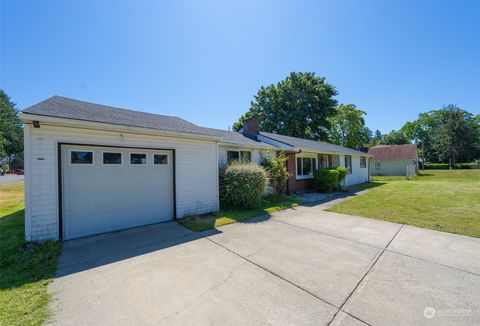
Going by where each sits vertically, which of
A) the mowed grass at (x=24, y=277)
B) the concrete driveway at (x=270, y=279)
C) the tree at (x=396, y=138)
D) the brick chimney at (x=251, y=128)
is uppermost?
the tree at (x=396, y=138)

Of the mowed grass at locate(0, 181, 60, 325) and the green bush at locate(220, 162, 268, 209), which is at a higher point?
the green bush at locate(220, 162, 268, 209)

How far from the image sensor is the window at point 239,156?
33.4ft

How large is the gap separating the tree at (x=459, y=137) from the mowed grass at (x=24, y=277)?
57.8 m

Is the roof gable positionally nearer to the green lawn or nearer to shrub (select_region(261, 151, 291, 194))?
shrub (select_region(261, 151, 291, 194))

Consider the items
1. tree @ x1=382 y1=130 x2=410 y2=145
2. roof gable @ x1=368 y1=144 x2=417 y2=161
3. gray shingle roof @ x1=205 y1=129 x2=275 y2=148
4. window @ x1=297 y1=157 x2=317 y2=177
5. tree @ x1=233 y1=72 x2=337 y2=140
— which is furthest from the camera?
tree @ x1=382 y1=130 x2=410 y2=145

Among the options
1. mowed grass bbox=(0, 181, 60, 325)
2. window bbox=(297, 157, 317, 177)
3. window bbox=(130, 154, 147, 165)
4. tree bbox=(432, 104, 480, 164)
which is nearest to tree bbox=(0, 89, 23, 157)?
window bbox=(130, 154, 147, 165)

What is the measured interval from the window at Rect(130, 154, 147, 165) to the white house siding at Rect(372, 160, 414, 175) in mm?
35924

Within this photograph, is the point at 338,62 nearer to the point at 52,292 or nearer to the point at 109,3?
the point at 109,3

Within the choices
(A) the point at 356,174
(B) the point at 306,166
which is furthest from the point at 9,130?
(A) the point at 356,174

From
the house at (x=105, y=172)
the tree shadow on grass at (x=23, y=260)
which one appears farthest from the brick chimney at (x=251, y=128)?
the tree shadow on grass at (x=23, y=260)

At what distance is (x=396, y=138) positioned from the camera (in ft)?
194

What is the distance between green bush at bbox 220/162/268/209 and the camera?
8.41m

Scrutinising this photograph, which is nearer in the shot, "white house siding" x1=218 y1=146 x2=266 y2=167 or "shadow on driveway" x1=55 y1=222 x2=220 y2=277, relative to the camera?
"shadow on driveway" x1=55 y1=222 x2=220 y2=277

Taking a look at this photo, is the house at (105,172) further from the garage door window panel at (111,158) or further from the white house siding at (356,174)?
the white house siding at (356,174)
